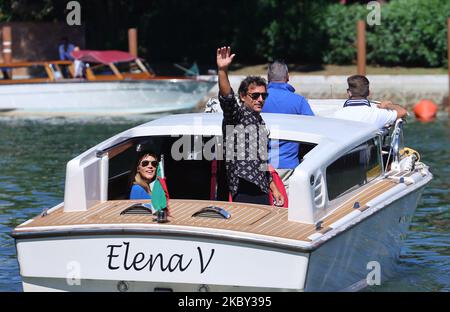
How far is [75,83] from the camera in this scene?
2984 cm

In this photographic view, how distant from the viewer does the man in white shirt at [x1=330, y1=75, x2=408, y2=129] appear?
11180mm

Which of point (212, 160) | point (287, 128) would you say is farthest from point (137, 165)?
point (287, 128)

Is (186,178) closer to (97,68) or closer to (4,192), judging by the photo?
(4,192)

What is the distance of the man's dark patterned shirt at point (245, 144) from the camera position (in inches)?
367

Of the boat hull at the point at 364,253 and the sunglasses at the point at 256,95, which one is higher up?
the sunglasses at the point at 256,95

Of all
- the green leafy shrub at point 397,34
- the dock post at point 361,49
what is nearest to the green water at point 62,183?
the dock post at point 361,49

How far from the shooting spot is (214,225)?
341 inches

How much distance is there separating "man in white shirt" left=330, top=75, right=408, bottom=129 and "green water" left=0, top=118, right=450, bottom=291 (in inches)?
57.1

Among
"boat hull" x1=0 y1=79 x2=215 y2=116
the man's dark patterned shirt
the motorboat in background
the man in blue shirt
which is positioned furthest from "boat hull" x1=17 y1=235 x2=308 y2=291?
"boat hull" x1=0 y1=79 x2=215 y2=116

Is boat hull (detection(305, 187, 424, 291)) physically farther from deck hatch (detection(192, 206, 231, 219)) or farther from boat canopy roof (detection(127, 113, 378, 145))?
deck hatch (detection(192, 206, 231, 219))

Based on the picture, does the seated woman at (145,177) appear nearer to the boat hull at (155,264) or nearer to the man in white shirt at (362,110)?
the boat hull at (155,264)

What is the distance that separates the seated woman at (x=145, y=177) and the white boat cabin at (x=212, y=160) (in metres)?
0.23

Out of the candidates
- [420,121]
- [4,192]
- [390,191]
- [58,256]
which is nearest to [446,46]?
[420,121]

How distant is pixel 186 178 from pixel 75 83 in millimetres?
19760
